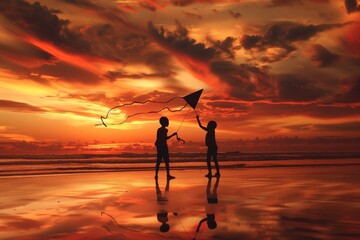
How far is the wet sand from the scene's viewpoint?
743 centimetres

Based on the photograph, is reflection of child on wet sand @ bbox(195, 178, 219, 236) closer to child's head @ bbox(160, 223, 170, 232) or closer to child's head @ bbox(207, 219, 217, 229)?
child's head @ bbox(207, 219, 217, 229)

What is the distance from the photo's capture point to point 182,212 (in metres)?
9.55

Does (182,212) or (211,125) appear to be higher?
(211,125)

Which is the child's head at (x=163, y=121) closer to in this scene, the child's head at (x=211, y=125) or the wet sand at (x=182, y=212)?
the child's head at (x=211, y=125)

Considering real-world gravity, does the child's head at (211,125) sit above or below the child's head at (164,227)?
above

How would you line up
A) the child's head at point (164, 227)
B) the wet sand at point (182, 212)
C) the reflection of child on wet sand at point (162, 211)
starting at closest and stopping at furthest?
1. the wet sand at point (182, 212)
2. the child's head at point (164, 227)
3. the reflection of child on wet sand at point (162, 211)

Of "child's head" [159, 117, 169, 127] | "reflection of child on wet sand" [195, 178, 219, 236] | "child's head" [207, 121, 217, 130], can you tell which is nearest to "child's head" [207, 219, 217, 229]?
"reflection of child on wet sand" [195, 178, 219, 236]

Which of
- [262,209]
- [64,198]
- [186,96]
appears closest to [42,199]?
[64,198]

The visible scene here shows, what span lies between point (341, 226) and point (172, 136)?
10.5 m

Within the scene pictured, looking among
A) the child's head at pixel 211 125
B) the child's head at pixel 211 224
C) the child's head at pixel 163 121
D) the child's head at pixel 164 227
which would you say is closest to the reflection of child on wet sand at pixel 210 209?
the child's head at pixel 211 224

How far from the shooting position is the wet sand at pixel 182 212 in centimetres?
743

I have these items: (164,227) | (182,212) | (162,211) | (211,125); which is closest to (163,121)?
(211,125)

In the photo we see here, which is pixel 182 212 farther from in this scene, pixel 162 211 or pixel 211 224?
pixel 211 224

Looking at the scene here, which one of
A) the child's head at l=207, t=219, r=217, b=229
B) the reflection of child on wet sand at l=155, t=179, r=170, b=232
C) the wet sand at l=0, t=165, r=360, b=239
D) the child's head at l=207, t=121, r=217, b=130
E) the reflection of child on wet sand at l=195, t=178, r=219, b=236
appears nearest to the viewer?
the wet sand at l=0, t=165, r=360, b=239
